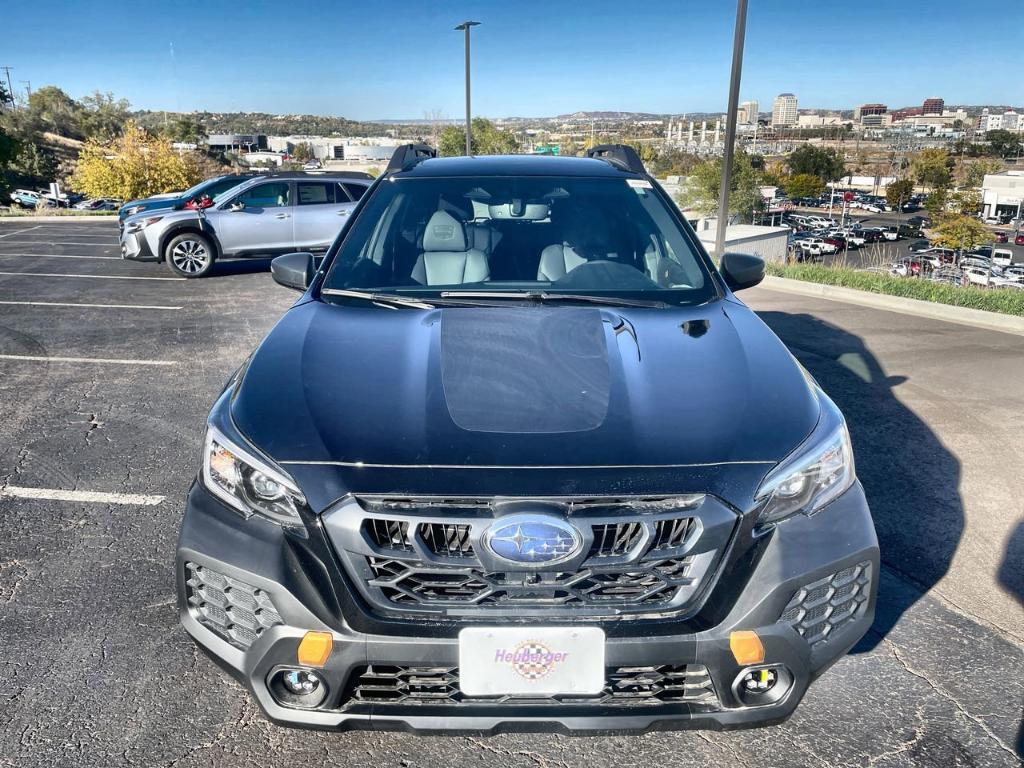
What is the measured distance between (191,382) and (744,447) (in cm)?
527

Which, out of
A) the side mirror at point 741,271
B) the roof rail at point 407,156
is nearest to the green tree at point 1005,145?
the roof rail at point 407,156

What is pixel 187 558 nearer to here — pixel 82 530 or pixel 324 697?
pixel 324 697

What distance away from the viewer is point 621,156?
4.80 metres

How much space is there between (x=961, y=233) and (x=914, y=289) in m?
44.3

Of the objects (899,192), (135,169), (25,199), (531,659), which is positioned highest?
(531,659)

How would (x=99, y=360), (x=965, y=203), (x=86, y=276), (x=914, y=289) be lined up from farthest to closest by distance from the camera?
(x=965, y=203) → (x=86, y=276) → (x=914, y=289) → (x=99, y=360)

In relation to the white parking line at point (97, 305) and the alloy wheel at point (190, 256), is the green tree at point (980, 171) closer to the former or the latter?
the alloy wheel at point (190, 256)

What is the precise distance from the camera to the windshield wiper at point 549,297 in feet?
10.5

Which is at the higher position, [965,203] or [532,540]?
[532,540]

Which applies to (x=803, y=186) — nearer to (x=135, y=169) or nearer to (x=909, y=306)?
(x=135, y=169)

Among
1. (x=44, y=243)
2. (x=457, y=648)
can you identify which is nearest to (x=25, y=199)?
(x=44, y=243)

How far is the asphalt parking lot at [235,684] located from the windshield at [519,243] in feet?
5.12

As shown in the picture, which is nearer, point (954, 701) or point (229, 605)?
point (229, 605)

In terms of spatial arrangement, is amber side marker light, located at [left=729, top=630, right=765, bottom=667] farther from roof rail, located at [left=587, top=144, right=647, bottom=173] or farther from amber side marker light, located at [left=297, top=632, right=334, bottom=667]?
roof rail, located at [left=587, top=144, right=647, bottom=173]
